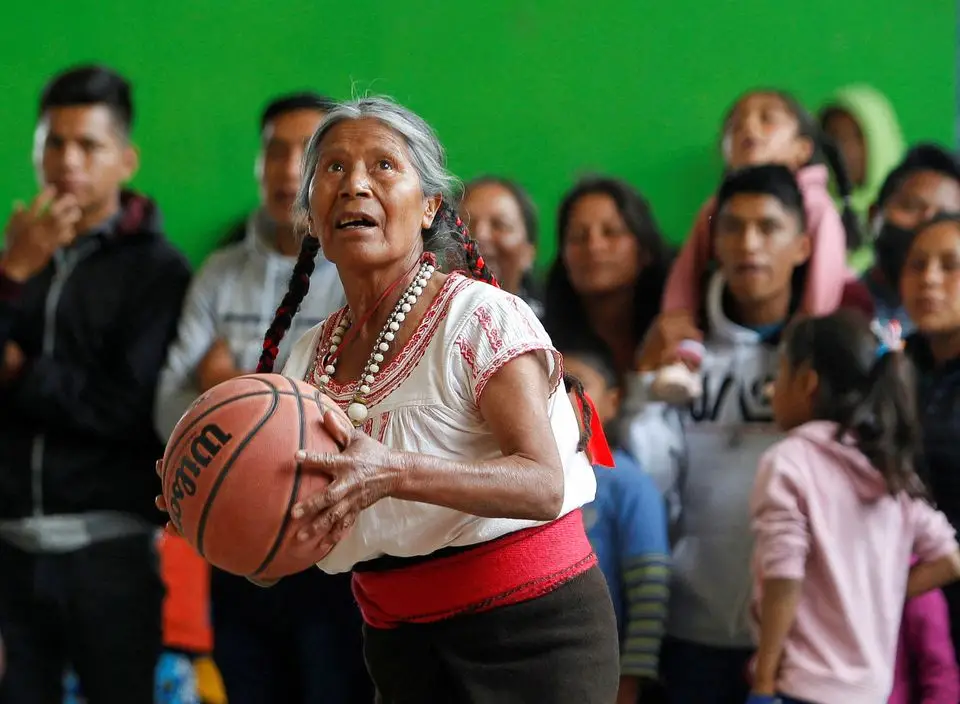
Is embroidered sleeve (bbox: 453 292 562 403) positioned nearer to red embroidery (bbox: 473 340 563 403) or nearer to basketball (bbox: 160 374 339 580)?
red embroidery (bbox: 473 340 563 403)

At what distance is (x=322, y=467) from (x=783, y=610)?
1555mm

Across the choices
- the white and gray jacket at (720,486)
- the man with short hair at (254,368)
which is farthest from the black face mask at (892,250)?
the man with short hair at (254,368)

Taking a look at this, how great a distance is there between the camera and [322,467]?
6.08ft

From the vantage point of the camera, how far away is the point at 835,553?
3.14 meters

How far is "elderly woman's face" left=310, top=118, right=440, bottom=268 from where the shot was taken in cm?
215

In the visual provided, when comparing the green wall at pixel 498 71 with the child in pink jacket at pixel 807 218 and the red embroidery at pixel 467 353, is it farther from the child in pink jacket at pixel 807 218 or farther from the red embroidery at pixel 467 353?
the red embroidery at pixel 467 353

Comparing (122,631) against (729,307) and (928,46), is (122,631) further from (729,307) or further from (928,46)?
(928,46)

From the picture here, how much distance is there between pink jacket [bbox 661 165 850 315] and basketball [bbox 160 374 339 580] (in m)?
1.94

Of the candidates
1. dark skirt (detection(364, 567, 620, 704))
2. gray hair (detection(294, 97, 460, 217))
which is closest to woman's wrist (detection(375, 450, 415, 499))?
dark skirt (detection(364, 567, 620, 704))

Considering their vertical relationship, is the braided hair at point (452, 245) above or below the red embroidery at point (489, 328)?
above

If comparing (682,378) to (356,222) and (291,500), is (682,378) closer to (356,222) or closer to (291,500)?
(356,222)

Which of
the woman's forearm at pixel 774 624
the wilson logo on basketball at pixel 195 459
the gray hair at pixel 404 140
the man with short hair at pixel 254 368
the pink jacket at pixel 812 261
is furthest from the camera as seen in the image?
the pink jacket at pixel 812 261

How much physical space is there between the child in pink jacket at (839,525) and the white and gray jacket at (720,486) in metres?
0.15

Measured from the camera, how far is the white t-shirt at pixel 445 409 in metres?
2.03
